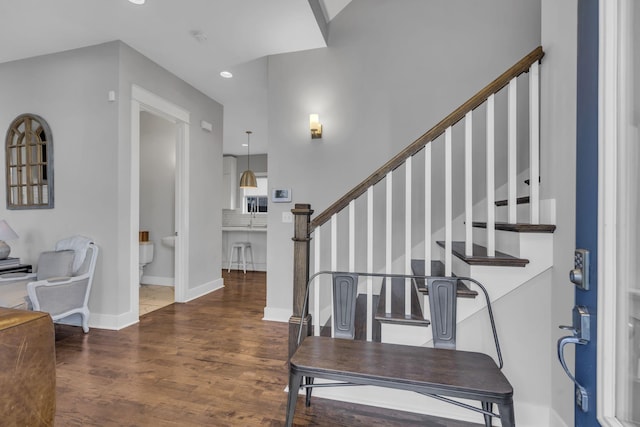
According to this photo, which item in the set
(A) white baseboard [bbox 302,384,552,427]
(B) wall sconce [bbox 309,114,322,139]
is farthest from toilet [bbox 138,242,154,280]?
(A) white baseboard [bbox 302,384,552,427]

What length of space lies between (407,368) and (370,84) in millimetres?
2582

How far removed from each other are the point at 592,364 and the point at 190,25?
3499 mm

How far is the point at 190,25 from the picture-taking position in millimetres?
2766

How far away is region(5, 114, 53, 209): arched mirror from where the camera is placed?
324 cm

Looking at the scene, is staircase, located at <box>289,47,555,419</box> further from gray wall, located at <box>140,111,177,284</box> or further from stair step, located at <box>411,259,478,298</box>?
gray wall, located at <box>140,111,177,284</box>

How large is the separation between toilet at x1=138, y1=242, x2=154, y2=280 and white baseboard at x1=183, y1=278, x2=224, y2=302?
1.05 m

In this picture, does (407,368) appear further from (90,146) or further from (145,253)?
(145,253)

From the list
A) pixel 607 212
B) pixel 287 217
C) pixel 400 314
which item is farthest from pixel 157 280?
pixel 607 212

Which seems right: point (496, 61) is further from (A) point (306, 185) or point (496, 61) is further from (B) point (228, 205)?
(B) point (228, 205)

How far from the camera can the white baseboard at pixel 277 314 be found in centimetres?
325

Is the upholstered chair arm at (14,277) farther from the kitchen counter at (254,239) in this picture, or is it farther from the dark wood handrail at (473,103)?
the kitchen counter at (254,239)

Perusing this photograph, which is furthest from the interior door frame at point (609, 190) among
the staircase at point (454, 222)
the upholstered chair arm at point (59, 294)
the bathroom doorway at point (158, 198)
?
the bathroom doorway at point (158, 198)

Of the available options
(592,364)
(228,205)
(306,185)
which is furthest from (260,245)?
(592,364)

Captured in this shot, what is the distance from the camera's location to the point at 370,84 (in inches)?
118
